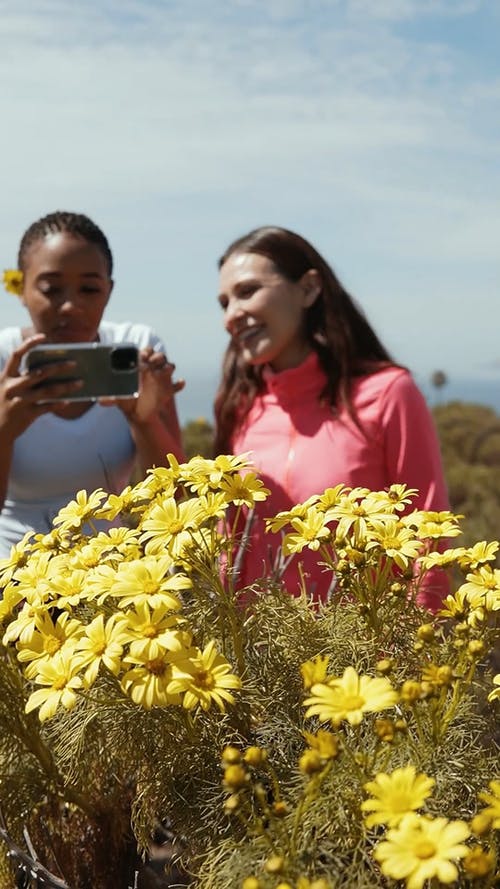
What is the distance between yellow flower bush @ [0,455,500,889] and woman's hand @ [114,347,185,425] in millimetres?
922

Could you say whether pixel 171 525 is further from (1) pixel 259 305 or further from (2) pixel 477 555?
(1) pixel 259 305

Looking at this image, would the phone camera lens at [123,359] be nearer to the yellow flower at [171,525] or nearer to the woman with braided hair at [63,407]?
the woman with braided hair at [63,407]

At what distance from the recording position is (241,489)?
103cm

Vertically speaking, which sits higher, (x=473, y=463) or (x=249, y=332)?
(x=249, y=332)

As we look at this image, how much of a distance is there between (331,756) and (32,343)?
144 centimetres

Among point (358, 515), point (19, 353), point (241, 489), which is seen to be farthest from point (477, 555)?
point (19, 353)

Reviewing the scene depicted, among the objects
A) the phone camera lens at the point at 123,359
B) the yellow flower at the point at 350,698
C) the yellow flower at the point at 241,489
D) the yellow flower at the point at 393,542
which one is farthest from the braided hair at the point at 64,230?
the yellow flower at the point at 350,698

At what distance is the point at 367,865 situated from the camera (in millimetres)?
795

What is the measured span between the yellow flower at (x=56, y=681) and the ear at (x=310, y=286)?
5.38 ft

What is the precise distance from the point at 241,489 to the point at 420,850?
0.48 metres

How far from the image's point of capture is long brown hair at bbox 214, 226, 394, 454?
2.30 meters

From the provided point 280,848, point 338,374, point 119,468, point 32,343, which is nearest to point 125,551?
point 280,848

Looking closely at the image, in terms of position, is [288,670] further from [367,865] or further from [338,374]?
[338,374]

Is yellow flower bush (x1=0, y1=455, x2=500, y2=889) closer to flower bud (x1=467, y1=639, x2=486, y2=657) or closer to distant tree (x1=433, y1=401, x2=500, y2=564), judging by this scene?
flower bud (x1=467, y1=639, x2=486, y2=657)
